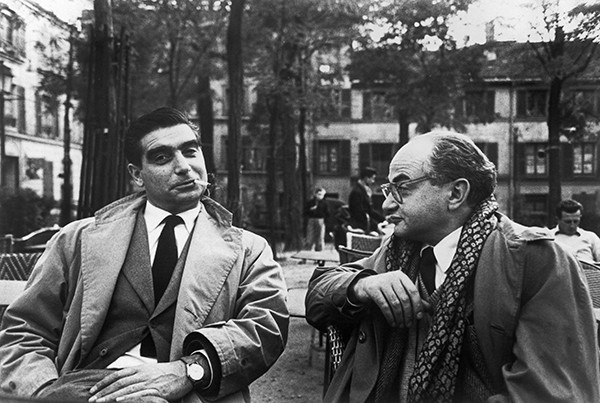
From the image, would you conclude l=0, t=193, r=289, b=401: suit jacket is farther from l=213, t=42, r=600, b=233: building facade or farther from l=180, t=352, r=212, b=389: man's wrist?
l=213, t=42, r=600, b=233: building facade

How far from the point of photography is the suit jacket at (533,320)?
1.29 meters

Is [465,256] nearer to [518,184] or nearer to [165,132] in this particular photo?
[165,132]

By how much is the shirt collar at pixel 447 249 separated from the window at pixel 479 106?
106cm

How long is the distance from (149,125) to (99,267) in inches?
16.5

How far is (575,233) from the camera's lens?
3.69m

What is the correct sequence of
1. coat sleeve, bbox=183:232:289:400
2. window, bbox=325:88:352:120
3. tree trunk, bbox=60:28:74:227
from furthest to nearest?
tree trunk, bbox=60:28:74:227 → window, bbox=325:88:352:120 → coat sleeve, bbox=183:232:289:400

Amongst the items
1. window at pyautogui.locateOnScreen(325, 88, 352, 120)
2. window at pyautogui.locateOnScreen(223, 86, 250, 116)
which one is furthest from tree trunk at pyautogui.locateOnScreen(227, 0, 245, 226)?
window at pyautogui.locateOnScreen(325, 88, 352, 120)

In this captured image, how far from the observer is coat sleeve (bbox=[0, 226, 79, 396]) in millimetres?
1659

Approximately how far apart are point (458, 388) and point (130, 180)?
117cm

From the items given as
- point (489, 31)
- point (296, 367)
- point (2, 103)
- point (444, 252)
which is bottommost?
point (296, 367)

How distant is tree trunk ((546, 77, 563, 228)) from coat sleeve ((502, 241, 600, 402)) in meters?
1.50

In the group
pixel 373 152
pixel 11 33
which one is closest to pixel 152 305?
pixel 373 152

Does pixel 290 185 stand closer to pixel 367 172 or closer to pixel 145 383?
pixel 367 172

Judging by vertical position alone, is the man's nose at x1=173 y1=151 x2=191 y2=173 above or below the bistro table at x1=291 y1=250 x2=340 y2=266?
above
